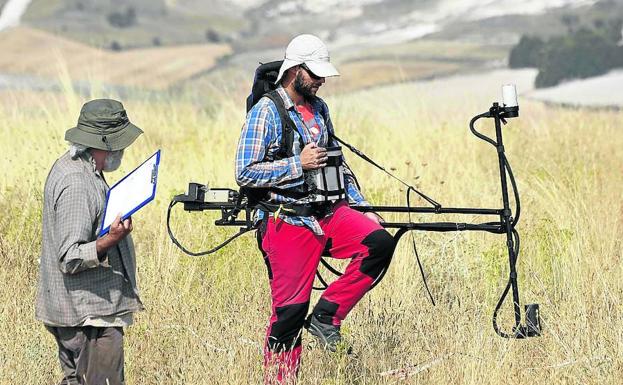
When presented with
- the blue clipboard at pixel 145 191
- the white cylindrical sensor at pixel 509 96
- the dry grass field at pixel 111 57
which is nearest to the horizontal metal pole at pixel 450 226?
the white cylindrical sensor at pixel 509 96

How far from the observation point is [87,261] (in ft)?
15.4

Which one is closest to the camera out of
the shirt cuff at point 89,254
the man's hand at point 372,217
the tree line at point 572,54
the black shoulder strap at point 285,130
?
the shirt cuff at point 89,254

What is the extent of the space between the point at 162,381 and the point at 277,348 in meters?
0.64

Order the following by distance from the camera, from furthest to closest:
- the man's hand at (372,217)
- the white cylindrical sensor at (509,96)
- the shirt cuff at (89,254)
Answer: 1. the man's hand at (372,217)
2. the white cylindrical sensor at (509,96)
3. the shirt cuff at (89,254)

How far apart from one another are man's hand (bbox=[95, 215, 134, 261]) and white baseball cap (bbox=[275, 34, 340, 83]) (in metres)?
1.56

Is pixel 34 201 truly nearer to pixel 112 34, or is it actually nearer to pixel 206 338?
pixel 206 338

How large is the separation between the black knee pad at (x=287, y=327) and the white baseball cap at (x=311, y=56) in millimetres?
1127

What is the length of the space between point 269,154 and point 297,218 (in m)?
0.34

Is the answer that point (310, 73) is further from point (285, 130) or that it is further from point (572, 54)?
point (572, 54)

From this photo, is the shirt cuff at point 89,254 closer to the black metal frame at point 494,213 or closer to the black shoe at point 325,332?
the black metal frame at point 494,213

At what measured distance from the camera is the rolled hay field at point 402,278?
19.7 feet

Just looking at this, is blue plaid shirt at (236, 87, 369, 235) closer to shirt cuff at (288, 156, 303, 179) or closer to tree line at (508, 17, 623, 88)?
shirt cuff at (288, 156, 303, 179)

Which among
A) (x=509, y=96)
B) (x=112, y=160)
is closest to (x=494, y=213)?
(x=509, y=96)

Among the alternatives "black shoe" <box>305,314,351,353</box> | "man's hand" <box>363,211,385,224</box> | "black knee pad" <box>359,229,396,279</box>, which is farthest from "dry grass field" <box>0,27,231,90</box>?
"black knee pad" <box>359,229,396,279</box>
